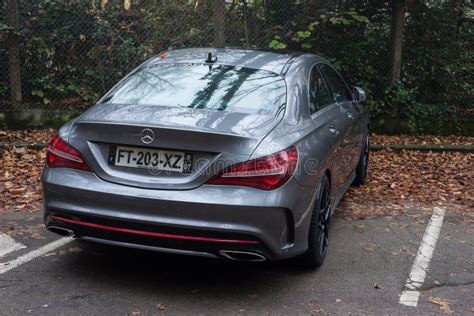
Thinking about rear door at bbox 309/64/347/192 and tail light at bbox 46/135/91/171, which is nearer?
tail light at bbox 46/135/91/171

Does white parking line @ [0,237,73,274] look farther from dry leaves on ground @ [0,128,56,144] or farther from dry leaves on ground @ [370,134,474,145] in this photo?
dry leaves on ground @ [370,134,474,145]

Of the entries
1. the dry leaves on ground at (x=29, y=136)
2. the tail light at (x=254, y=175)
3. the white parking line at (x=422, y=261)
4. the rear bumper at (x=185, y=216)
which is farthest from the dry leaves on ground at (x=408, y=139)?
the tail light at (x=254, y=175)

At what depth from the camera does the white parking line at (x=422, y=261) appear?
3.80 metres

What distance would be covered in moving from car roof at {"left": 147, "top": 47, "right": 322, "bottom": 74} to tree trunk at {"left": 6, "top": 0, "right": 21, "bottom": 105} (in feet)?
12.7

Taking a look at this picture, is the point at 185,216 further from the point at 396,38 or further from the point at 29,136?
the point at 396,38

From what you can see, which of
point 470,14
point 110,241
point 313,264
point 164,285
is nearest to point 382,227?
point 313,264

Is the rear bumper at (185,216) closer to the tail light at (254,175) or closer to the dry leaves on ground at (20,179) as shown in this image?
the tail light at (254,175)

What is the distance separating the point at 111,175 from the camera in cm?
354

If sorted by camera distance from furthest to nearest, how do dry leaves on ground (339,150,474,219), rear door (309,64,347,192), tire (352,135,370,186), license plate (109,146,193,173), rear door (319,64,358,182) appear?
tire (352,135,370,186), dry leaves on ground (339,150,474,219), rear door (319,64,358,182), rear door (309,64,347,192), license plate (109,146,193,173)

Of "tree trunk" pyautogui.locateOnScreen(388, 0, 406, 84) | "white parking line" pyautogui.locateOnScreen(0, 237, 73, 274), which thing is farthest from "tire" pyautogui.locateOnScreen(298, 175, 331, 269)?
"tree trunk" pyautogui.locateOnScreen(388, 0, 406, 84)

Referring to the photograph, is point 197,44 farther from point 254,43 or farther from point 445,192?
point 445,192

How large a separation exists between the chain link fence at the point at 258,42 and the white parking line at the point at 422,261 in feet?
12.2

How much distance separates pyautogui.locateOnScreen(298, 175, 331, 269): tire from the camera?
401cm

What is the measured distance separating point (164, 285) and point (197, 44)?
17.4 ft
